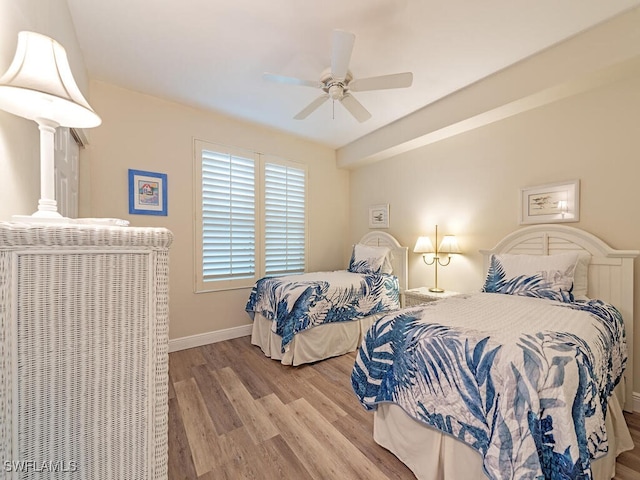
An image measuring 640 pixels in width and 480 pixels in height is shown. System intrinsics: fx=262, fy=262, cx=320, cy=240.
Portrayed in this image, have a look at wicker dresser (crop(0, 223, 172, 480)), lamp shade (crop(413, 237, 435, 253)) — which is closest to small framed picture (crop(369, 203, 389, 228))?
lamp shade (crop(413, 237, 435, 253))

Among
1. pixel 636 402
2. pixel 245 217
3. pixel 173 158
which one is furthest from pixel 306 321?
pixel 636 402

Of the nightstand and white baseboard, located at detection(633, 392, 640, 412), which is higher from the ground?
the nightstand

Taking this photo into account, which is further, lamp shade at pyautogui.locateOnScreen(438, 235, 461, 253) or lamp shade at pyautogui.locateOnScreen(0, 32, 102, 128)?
lamp shade at pyautogui.locateOnScreen(438, 235, 461, 253)

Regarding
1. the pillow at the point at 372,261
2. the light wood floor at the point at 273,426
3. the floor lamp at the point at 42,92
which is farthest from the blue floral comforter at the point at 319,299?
the floor lamp at the point at 42,92

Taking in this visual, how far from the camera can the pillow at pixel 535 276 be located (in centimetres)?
197

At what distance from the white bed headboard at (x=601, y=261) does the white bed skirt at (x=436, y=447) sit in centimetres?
80

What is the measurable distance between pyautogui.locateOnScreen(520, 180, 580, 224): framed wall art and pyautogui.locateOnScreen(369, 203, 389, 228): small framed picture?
1.71 metres

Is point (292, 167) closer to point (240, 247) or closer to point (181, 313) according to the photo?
point (240, 247)

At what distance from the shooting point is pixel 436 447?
1.32 m

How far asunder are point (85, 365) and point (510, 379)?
4.87ft

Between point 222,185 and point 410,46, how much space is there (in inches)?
97.0

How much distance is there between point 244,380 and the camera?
2.36 m

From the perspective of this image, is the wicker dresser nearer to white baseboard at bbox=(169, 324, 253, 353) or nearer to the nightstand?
white baseboard at bbox=(169, 324, 253, 353)

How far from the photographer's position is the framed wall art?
2244 millimetres
